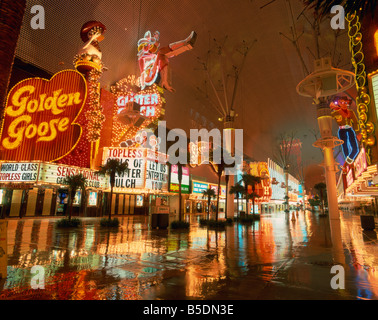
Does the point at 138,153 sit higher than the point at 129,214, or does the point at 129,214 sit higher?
the point at 138,153

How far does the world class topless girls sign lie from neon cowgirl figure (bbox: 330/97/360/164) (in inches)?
969

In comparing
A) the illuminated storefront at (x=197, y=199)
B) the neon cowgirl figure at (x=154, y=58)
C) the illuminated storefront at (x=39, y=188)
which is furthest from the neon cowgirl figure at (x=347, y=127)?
the illuminated storefront at (x=197, y=199)

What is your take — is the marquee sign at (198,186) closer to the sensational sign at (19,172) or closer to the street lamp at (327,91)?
the sensational sign at (19,172)

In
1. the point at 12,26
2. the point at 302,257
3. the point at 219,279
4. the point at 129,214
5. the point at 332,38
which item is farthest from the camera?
the point at 129,214

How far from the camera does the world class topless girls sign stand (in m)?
24.0

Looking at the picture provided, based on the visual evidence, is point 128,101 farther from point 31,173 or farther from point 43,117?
point 31,173

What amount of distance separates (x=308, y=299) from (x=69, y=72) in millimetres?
28761

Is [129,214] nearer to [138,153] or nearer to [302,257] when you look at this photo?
[138,153]

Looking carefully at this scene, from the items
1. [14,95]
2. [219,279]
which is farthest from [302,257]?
[14,95]

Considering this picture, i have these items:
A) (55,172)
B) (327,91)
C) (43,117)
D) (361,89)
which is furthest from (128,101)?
(361,89)

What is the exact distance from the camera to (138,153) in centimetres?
3136

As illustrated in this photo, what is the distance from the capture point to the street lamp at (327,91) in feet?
36.2

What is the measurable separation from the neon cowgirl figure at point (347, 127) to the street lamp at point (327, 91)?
20.3 ft

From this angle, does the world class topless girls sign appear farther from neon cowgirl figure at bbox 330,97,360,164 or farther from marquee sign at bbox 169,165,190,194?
neon cowgirl figure at bbox 330,97,360,164
